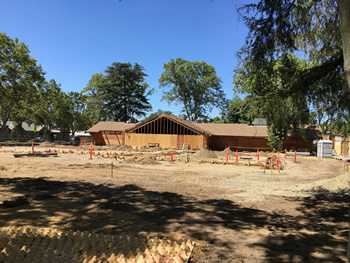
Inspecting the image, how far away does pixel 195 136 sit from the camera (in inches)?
1495

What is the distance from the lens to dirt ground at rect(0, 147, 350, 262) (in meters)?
4.74

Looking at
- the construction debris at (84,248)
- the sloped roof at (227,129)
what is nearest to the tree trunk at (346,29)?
the construction debris at (84,248)

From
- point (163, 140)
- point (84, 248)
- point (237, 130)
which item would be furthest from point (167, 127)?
point (84, 248)

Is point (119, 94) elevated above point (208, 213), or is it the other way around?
point (119, 94)

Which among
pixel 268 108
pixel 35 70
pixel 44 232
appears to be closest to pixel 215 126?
pixel 35 70

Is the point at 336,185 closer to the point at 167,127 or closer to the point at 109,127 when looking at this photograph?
the point at 167,127

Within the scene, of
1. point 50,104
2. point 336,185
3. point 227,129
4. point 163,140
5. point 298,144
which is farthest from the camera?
point 50,104

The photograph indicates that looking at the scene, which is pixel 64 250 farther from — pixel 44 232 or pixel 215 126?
pixel 215 126

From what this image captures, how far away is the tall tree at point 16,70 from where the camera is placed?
127 ft

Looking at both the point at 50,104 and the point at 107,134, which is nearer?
the point at 107,134

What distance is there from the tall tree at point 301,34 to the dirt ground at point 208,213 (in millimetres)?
3740

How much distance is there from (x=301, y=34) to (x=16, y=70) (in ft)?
151

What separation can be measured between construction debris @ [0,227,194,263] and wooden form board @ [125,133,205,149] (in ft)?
109

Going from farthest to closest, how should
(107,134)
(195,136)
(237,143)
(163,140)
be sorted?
(107,134) < (237,143) < (163,140) < (195,136)
